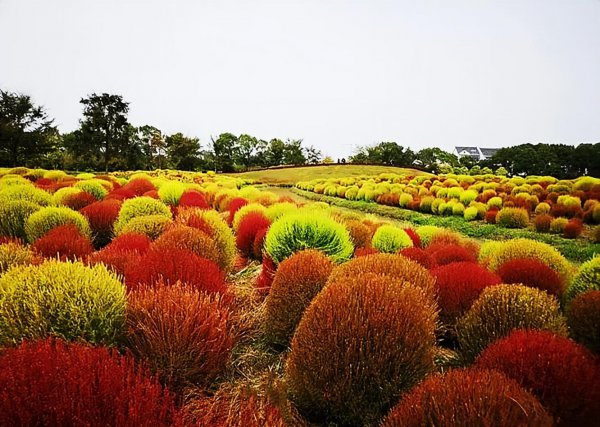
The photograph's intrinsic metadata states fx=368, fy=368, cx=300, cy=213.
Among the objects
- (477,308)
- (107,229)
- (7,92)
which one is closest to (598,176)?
(477,308)

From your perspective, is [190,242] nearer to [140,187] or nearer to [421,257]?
[421,257]

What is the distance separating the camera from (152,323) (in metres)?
2.17

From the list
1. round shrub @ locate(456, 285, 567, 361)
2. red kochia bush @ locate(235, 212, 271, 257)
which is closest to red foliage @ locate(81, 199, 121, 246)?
red kochia bush @ locate(235, 212, 271, 257)

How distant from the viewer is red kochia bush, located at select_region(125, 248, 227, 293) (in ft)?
9.22

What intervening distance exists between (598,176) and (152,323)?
1407 cm

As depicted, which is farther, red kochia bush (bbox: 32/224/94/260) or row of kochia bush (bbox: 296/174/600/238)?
row of kochia bush (bbox: 296/174/600/238)

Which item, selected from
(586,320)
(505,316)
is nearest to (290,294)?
(505,316)

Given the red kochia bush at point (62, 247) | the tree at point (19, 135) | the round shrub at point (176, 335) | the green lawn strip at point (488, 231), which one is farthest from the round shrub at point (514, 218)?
the tree at point (19, 135)

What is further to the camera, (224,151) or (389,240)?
(224,151)

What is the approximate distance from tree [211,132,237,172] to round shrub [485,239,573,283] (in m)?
45.8

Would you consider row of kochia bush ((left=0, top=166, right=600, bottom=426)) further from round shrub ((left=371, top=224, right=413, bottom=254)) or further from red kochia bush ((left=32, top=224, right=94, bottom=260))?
round shrub ((left=371, top=224, right=413, bottom=254))

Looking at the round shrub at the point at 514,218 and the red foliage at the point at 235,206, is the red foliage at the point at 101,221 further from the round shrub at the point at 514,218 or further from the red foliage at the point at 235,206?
the round shrub at the point at 514,218

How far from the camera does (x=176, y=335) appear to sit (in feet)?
7.04

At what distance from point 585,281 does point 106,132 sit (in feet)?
135
